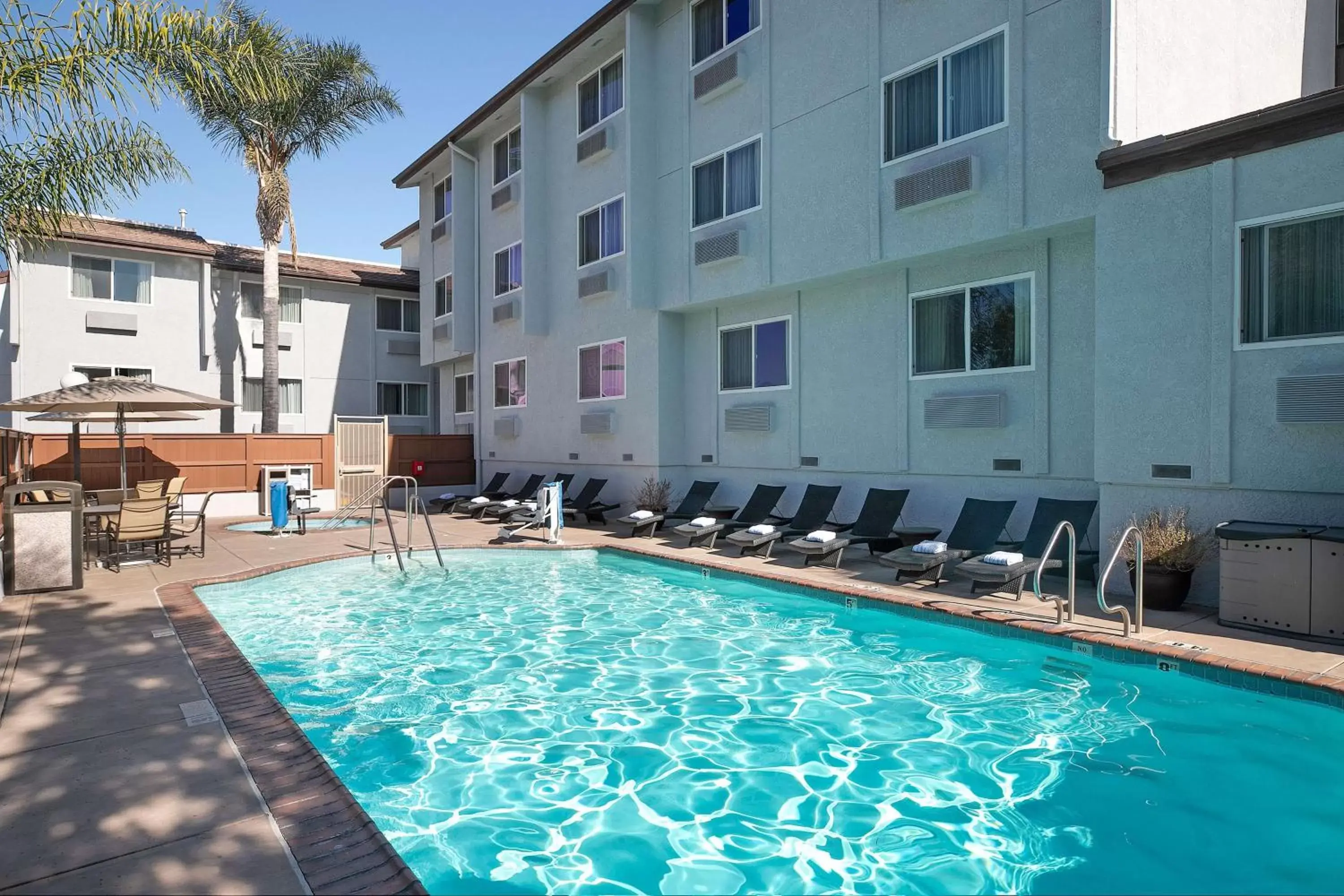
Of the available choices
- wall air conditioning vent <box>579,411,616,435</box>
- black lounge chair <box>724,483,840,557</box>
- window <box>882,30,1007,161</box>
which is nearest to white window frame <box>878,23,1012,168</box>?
window <box>882,30,1007,161</box>

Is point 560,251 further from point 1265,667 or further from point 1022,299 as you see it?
point 1265,667

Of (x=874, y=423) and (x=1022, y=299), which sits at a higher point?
(x=1022, y=299)

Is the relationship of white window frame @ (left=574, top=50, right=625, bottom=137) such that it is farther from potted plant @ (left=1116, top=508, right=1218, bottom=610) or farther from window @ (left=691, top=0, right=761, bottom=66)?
potted plant @ (left=1116, top=508, right=1218, bottom=610)

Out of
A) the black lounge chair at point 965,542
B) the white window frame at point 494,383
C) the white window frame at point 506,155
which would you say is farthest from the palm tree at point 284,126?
the black lounge chair at point 965,542

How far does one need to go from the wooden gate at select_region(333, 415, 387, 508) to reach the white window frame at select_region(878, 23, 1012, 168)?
14778 millimetres

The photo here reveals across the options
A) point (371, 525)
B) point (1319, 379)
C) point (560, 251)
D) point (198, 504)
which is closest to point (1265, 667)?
point (1319, 379)

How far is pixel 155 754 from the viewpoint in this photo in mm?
4371

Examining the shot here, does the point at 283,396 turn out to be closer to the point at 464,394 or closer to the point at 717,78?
the point at 464,394

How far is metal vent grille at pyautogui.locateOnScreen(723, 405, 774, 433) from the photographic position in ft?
46.2

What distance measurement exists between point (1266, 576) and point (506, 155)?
19.3 meters

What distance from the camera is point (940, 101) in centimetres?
1081

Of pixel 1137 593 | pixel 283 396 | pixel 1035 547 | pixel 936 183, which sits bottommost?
pixel 1137 593

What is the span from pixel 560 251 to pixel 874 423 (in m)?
9.83

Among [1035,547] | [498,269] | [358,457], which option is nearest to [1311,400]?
[1035,547]
